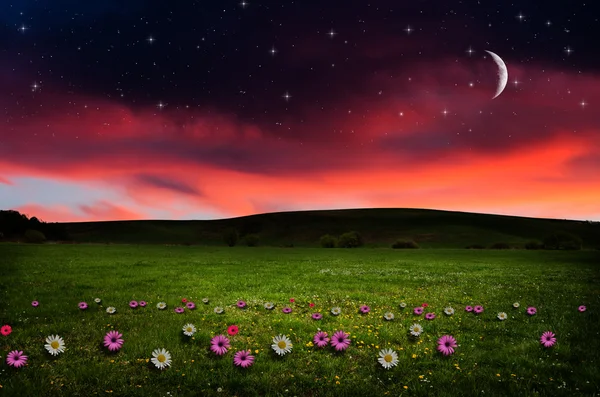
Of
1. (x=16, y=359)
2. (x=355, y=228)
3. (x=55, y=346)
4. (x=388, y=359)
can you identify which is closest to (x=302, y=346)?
(x=388, y=359)

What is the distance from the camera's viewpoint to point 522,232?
11756 centimetres

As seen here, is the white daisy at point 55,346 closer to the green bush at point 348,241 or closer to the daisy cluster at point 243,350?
the daisy cluster at point 243,350

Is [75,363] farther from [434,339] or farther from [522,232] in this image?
[522,232]

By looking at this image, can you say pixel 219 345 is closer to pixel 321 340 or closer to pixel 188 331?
pixel 188 331

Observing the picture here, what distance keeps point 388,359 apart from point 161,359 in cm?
391

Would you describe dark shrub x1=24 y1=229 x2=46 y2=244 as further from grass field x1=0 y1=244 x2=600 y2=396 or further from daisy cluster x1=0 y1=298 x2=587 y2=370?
daisy cluster x1=0 y1=298 x2=587 y2=370

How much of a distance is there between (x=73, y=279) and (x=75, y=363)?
14.2 metres

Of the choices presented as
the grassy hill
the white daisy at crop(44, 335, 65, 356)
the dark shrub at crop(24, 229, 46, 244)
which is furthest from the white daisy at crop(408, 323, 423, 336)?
the grassy hill

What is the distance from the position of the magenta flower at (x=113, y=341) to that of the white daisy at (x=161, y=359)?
923mm

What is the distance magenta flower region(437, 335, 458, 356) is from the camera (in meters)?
8.11

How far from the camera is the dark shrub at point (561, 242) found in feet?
242

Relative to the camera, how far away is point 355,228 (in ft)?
424

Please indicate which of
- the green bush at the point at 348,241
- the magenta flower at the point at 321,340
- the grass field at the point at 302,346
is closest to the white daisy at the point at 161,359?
the grass field at the point at 302,346

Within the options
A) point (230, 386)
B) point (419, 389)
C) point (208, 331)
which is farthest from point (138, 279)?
point (419, 389)
